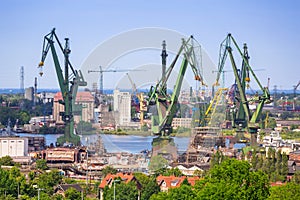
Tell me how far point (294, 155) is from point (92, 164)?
248 inches

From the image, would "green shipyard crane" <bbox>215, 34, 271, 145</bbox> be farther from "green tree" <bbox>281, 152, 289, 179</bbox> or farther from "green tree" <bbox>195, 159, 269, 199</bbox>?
"green tree" <bbox>195, 159, 269, 199</bbox>

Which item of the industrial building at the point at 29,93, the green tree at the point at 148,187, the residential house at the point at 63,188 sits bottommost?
the residential house at the point at 63,188

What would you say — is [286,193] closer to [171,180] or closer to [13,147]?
[171,180]

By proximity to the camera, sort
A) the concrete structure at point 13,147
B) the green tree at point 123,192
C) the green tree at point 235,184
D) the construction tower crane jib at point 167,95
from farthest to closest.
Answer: the concrete structure at point 13,147 < the construction tower crane jib at point 167,95 < the green tree at point 123,192 < the green tree at point 235,184

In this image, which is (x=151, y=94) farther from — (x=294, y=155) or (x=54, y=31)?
(x=54, y=31)

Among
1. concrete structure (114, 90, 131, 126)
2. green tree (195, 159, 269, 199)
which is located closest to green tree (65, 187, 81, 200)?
green tree (195, 159, 269, 199)

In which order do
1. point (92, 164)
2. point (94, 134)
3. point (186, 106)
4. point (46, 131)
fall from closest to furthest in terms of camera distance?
point (92, 164), point (94, 134), point (186, 106), point (46, 131)

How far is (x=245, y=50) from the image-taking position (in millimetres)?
40094

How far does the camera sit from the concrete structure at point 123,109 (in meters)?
55.8

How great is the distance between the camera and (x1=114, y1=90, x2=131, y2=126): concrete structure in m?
55.8

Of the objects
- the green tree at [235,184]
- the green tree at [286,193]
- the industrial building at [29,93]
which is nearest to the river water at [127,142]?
the green tree at [235,184]

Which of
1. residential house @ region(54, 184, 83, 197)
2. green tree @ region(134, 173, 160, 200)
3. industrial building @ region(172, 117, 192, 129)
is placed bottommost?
residential house @ region(54, 184, 83, 197)

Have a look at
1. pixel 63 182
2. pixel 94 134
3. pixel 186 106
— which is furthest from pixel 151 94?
pixel 186 106

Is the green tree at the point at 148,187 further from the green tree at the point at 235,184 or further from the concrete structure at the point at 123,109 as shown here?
the concrete structure at the point at 123,109
